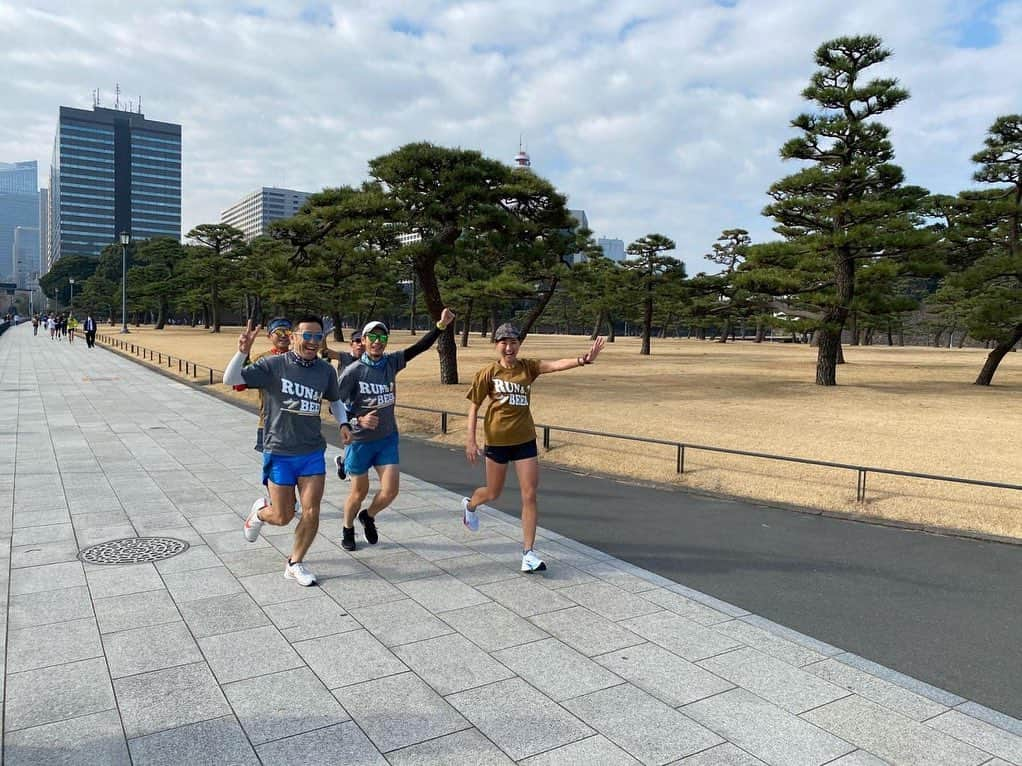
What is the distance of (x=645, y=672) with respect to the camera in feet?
11.0

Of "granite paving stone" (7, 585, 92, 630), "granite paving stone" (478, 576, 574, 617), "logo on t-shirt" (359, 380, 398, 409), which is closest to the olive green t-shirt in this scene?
"logo on t-shirt" (359, 380, 398, 409)

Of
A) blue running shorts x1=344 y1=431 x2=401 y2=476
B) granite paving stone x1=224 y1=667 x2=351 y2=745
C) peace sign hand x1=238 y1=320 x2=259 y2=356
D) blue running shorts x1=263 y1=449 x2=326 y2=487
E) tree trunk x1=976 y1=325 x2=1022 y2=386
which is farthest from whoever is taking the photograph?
tree trunk x1=976 y1=325 x2=1022 y2=386

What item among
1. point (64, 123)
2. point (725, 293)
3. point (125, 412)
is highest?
point (64, 123)

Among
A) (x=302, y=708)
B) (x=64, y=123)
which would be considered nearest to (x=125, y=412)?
(x=302, y=708)

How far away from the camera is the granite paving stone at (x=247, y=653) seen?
328 centimetres

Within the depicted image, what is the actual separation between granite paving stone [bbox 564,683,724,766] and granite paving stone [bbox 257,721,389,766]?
2.98 ft

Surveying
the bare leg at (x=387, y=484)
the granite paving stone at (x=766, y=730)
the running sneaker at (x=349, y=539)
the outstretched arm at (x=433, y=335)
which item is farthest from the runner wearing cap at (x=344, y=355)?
the granite paving stone at (x=766, y=730)

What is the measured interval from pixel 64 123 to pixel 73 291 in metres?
50.3

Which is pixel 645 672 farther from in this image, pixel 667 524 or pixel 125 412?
pixel 125 412

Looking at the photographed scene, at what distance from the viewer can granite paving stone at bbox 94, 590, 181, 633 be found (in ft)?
12.4

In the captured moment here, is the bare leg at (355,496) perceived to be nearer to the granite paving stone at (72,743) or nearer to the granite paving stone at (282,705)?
the granite paving stone at (282,705)

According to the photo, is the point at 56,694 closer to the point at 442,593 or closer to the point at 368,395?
the point at 442,593

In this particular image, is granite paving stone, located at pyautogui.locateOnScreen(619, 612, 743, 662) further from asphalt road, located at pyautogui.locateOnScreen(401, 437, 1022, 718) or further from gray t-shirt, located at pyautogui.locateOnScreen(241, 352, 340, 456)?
gray t-shirt, located at pyautogui.locateOnScreen(241, 352, 340, 456)

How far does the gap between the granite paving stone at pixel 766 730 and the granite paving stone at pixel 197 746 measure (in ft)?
6.19
